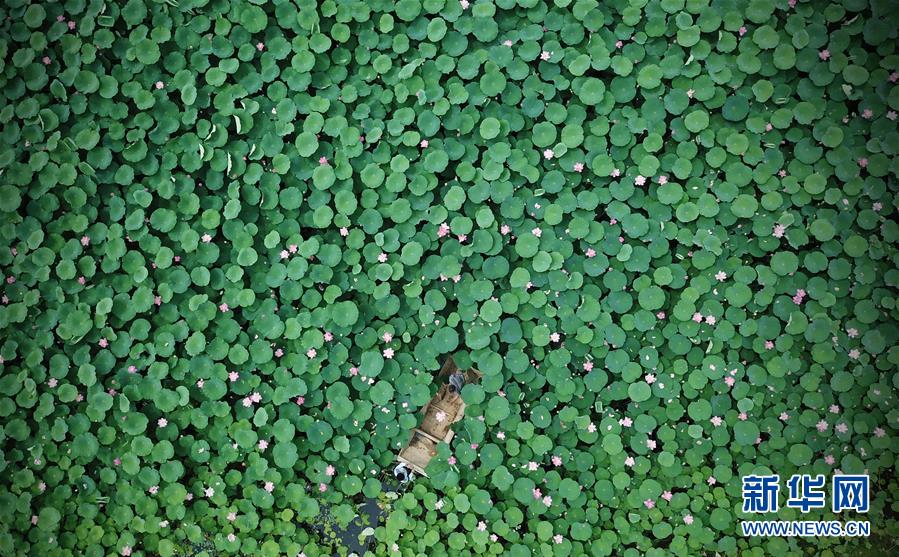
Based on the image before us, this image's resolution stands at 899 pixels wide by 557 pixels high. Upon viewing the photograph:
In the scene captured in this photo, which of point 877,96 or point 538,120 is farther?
point 538,120

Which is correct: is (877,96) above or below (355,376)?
above

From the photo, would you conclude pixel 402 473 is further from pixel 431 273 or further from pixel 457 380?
pixel 431 273

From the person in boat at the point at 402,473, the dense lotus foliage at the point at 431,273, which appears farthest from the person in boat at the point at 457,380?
the person in boat at the point at 402,473

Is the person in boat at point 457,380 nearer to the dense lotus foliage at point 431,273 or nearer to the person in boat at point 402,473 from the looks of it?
the dense lotus foliage at point 431,273

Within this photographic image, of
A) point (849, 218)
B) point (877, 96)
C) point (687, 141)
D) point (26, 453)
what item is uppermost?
point (877, 96)

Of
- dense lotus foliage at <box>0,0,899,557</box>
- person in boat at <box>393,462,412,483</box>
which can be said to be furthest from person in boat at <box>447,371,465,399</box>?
person in boat at <box>393,462,412,483</box>

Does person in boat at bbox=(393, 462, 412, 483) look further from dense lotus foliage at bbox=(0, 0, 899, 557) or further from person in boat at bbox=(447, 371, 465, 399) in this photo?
person in boat at bbox=(447, 371, 465, 399)

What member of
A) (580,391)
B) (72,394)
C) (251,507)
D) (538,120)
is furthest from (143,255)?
(580,391)

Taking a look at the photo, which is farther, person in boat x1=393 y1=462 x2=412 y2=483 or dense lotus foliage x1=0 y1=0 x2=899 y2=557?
person in boat x1=393 y1=462 x2=412 y2=483

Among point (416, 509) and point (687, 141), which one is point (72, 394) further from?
point (687, 141)
